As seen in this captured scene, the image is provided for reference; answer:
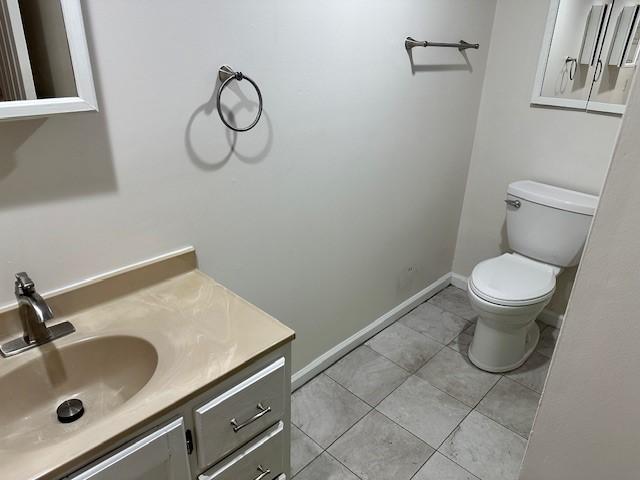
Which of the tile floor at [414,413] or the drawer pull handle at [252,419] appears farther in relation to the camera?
the tile floor at [414,413]

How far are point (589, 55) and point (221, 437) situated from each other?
2259 mm

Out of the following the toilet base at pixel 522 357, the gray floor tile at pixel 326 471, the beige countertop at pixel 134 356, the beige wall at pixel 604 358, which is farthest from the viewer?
the toilet base at pixel 522 357

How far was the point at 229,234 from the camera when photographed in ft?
5.10

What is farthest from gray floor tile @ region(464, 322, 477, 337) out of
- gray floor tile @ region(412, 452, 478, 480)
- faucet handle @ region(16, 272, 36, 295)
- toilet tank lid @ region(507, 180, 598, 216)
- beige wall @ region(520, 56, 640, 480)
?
faucet handle @ region(16, 272, 36, 295)

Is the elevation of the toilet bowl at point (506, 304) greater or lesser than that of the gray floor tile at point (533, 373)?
greater

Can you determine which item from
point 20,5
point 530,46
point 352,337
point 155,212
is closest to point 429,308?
point 352,337

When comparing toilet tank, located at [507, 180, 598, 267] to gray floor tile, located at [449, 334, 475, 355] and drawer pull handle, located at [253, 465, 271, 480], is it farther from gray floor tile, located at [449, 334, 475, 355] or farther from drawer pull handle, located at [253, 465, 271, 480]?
drawer pull handle, located at [253, 465, 271, 480]

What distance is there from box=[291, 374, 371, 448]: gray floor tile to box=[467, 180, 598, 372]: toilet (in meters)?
0.70

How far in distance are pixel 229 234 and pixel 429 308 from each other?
63.8 inches

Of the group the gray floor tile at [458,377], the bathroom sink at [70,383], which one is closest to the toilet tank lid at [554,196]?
the gray floor tile at [458,377]

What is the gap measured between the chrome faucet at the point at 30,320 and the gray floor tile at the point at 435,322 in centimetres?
188

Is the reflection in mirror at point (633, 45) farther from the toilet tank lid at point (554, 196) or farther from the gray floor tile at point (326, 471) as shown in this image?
the gray floor tile at point (326, 471)

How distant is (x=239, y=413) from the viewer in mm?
1137

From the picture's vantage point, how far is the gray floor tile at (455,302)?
108 inches
